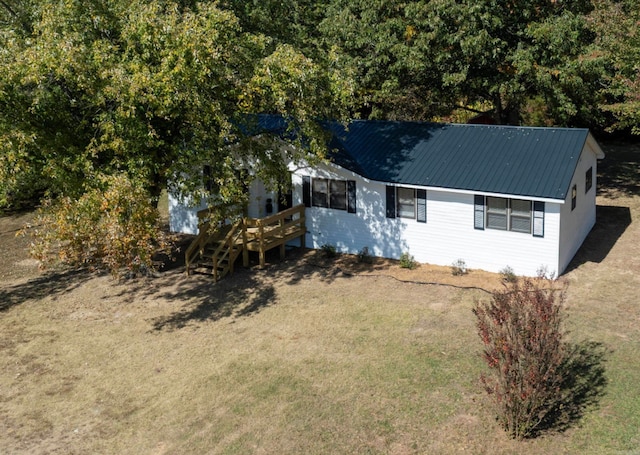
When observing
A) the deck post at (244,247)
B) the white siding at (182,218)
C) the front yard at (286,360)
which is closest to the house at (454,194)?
the front yard at (286,360)

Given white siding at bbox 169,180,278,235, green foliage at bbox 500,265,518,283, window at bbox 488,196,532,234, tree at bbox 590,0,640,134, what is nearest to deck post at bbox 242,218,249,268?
white siding at bbox 169,180,278,235

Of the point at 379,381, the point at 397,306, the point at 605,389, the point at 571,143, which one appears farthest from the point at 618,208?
the point at 379,381

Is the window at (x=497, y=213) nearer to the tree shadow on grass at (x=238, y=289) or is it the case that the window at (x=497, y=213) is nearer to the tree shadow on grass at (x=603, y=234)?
the tree shadow on grass at (x=603, y=234)

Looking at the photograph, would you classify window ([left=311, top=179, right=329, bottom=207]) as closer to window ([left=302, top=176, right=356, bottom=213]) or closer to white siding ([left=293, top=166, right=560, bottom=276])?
window ([left=302, top=176, right=356, bottom=213])

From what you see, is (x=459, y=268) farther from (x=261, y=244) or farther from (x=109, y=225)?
(x=109, y=225)

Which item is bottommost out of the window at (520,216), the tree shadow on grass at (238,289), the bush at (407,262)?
the tree shadow on grass at (238,289)
